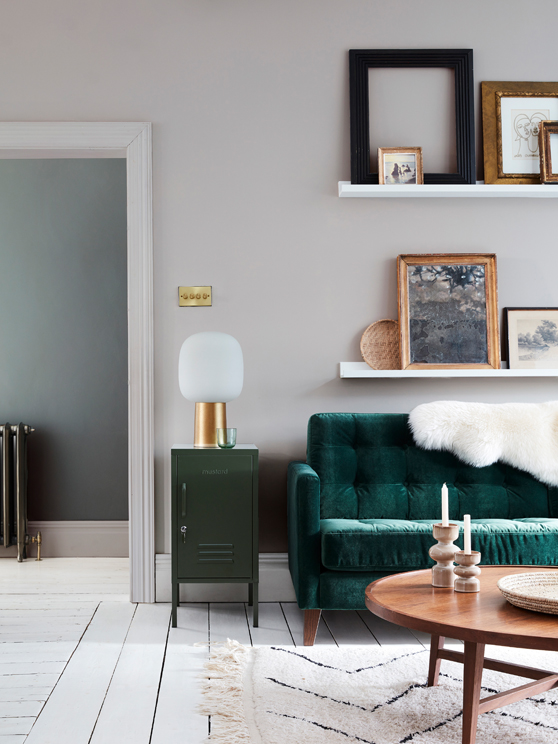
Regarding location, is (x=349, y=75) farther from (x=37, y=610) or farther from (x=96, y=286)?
(x=37, y=610)

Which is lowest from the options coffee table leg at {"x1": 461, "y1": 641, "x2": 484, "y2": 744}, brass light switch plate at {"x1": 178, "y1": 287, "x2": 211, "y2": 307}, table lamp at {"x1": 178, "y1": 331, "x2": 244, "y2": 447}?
coffee table leg at {"x1": 461, "y1": 641, "x2": 484, "y2": 744}

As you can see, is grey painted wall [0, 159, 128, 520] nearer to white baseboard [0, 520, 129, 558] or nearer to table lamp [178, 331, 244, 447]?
white baseboard [0, 520, 129, 558]

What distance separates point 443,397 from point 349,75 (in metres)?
1.62

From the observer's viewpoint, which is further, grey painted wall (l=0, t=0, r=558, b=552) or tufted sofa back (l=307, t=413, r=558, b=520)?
grey painted wall (l=0, t=0, r=558, b=552)

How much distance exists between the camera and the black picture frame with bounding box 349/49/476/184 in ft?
10.1

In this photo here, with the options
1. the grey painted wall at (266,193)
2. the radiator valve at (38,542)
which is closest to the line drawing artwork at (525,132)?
the grey painted wall at (266,193)

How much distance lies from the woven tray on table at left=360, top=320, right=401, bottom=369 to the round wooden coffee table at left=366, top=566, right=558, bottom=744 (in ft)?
4.57

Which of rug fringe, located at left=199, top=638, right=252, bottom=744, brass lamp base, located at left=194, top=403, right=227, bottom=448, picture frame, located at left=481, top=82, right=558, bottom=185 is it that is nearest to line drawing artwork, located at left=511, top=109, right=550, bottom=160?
picture frame, located at left=481, top=82, right=558, bottom=185

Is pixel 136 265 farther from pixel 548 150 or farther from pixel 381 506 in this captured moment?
pixel 548 150

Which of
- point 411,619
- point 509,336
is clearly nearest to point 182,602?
point 411,619

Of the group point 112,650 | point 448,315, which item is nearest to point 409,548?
point 112,650

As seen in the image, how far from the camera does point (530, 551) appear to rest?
232 cm

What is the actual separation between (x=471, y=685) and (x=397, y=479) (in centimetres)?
131

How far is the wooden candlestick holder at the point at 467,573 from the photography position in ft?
5.40
